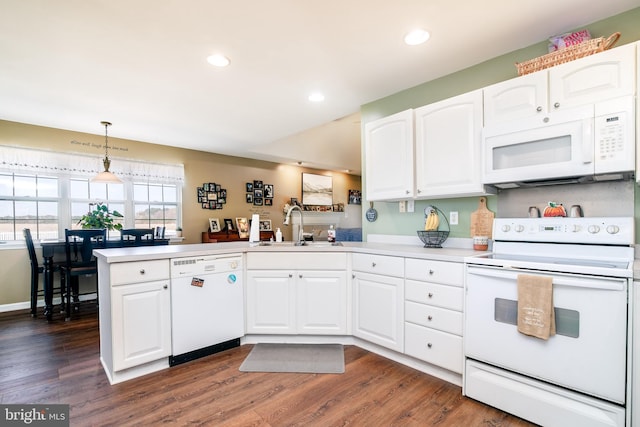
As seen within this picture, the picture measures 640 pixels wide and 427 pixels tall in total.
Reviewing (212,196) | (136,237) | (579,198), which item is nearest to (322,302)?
(579,198)

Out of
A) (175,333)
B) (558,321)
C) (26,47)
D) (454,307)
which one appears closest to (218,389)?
(175,333)

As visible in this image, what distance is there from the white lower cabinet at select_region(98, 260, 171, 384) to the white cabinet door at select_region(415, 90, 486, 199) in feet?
7.09

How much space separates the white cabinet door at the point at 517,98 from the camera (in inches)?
74.4

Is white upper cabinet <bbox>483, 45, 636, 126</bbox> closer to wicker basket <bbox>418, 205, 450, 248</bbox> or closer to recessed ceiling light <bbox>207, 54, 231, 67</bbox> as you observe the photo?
wicker basket <bbox>418, 205, 450, 248</bbox>

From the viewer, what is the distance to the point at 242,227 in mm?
5785

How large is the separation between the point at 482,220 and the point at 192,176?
4.67 metres

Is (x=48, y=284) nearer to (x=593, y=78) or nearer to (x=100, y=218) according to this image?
(x=100, y=218)

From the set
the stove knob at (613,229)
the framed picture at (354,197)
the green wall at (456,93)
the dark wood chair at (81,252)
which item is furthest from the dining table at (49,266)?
the framed picture at (354,197)

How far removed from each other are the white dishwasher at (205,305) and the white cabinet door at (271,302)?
0.30 ft

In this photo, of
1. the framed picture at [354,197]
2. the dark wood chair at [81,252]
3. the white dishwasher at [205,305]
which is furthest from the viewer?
the framed picture at [354,197]

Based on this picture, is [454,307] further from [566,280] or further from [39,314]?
[39,314]

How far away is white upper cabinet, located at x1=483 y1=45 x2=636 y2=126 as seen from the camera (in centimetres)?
163

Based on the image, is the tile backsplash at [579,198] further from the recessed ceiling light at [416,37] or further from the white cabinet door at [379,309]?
the recessed ceiling light at [416,37]

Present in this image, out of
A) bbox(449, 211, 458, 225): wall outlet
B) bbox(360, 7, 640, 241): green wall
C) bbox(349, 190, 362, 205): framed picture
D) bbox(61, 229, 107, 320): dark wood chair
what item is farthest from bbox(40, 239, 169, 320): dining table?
bbox(349, 190, 362, 205): framed picture
